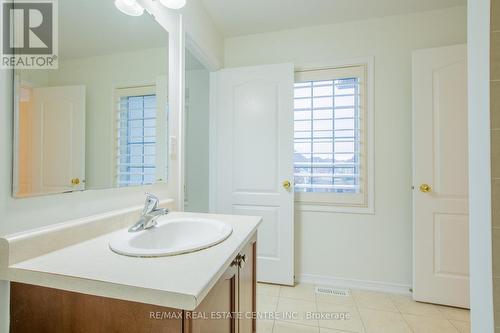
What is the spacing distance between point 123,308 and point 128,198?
62 cm

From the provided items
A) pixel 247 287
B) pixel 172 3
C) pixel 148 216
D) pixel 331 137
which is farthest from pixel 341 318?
pixel 172 3

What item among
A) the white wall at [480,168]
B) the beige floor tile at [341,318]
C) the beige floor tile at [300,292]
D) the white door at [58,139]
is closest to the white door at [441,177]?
the beige floor tile at [341,318]

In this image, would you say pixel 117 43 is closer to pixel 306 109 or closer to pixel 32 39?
pixel 32 39

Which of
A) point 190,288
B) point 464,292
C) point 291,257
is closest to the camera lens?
point 190,288

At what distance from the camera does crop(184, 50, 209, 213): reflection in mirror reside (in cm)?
274

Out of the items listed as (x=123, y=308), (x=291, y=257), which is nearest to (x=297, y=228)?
(x=291, y=257)

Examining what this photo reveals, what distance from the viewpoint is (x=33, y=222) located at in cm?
72

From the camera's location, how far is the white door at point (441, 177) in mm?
1818

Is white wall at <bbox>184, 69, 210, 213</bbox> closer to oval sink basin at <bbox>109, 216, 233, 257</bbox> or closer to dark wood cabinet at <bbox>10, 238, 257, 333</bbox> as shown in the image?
oval sink basin at <bbox>109, 216, 233, 257</bbox>

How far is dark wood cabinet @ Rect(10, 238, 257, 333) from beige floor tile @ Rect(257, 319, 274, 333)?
3.15 ft

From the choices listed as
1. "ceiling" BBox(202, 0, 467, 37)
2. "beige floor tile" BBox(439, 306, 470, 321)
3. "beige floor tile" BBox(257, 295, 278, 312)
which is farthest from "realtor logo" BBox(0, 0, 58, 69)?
"beige floor tile" BBox(439, 306, 470, 321)

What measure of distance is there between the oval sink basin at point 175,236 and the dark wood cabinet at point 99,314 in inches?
5.6

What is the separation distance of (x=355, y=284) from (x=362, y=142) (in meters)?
1.28

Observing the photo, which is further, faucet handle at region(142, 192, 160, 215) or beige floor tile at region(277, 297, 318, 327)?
beige floor tile at region(277, 297, 318, 327)
